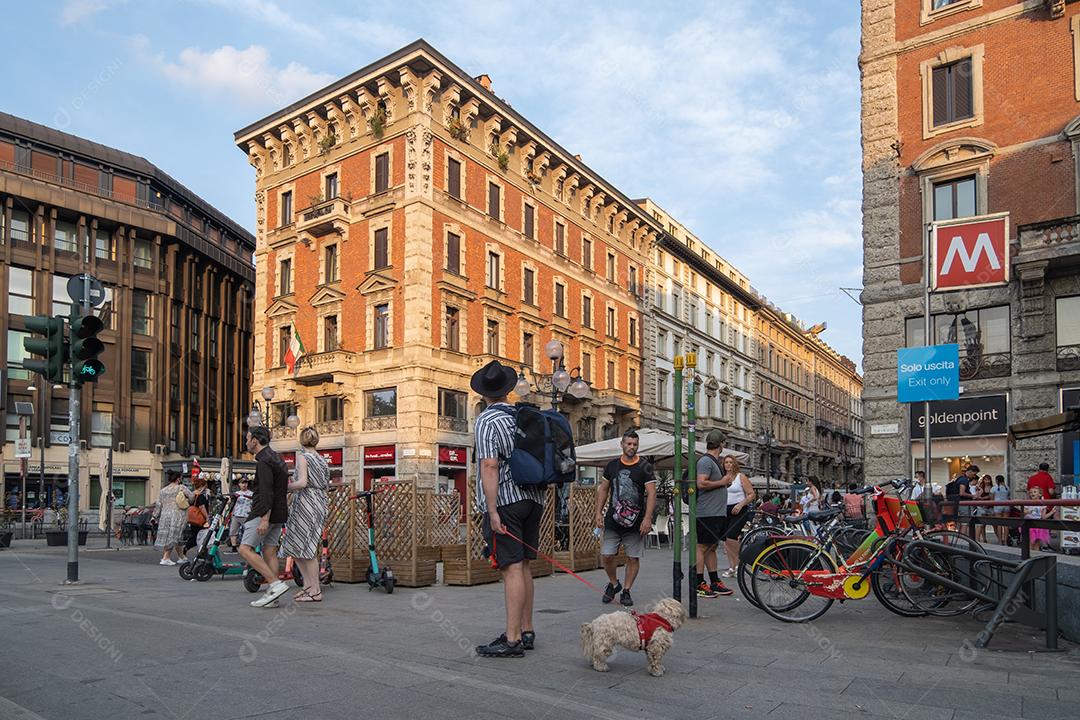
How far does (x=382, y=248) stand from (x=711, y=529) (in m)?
28.1

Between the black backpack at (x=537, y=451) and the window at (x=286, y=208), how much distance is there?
36.3 meters

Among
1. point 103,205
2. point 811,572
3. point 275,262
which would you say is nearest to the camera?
point 811,572

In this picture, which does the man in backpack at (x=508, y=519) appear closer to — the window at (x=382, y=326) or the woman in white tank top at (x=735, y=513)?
the woman in white tank top at (x=735, y=513)

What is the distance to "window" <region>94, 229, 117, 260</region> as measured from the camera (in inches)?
1857

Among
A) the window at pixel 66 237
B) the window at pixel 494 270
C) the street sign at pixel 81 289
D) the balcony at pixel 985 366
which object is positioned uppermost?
the window at pixel 66 237

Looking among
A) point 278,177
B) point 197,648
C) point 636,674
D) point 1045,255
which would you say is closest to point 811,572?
point 636,674

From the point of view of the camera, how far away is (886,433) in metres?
23.0

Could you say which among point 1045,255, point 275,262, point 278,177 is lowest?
point 1045,255

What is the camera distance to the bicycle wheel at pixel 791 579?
796cm

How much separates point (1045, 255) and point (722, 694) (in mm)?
19270

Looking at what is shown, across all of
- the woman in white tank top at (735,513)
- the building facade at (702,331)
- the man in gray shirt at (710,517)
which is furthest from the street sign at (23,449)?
the building facade at (702,331)

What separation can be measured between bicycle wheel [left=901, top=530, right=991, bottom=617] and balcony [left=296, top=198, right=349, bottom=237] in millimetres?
31747

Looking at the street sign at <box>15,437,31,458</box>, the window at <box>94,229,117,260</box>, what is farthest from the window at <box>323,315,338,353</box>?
the window at <box>94,229,117,260</box>

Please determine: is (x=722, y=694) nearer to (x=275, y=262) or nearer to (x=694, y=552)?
(x=694, y=552)
